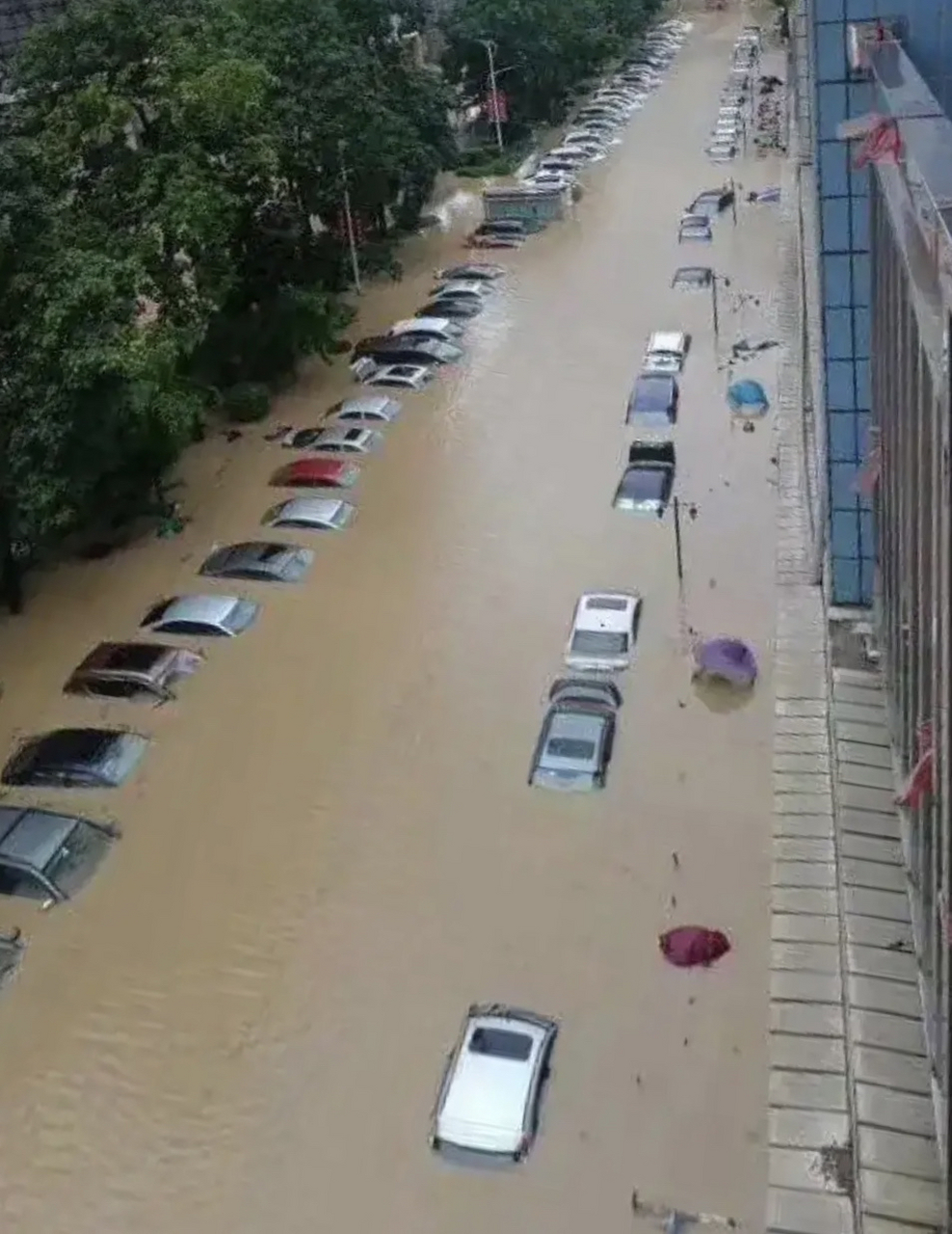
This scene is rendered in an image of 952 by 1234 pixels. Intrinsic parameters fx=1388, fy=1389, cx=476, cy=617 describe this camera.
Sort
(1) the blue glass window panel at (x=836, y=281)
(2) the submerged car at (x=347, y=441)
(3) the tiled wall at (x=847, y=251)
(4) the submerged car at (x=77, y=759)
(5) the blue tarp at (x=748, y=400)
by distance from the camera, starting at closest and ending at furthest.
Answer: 1. (3) the tiled wall at (x=847, y=251)
2. (1) the blue glass window panel at (x=836, y=281)
3. (4) the submerged car at (x=77, y=759)
4. (2) the submerged car at (x=347, y=441)
5. (5) the blue tarp at (x=748, y=400)

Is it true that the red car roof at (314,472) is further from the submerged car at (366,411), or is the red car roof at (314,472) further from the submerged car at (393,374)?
the submerged car at (393,374)

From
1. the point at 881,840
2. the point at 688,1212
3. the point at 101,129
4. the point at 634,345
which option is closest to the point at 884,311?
the point at 881,840

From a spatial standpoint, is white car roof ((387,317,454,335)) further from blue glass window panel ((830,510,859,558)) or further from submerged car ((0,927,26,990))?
submerged car ((0,927,26,990))


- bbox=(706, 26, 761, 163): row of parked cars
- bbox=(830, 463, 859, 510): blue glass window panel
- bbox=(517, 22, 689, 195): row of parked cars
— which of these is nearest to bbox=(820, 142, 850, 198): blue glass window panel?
bbox=(830, 463, 859, 510): blue glass window panel

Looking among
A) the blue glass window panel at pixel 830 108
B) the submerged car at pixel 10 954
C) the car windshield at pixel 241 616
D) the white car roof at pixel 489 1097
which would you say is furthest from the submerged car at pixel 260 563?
the blue glass window panel at pixel 830 108

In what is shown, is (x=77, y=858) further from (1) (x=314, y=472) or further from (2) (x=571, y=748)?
(1) (x=314, y=472)

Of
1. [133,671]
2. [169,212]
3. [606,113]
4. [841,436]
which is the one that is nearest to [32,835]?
[133,671]
